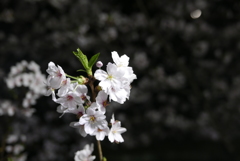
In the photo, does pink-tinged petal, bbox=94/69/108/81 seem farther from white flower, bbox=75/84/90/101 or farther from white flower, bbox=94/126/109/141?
white flower, bbox=94/126/109/141

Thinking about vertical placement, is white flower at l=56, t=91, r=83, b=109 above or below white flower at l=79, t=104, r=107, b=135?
above

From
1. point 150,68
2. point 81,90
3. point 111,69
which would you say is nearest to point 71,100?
point 81,90

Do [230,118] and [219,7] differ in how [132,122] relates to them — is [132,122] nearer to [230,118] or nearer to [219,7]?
[230,118]

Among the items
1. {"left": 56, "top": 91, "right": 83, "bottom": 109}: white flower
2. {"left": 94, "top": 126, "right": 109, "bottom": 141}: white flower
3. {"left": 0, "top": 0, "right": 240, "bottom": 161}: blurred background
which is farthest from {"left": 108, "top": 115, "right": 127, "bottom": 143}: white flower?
{"left": 0, "top": 0, "right": 240, "bottom": 161}: blurred background

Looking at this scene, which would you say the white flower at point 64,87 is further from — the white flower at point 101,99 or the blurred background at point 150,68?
the blurred background at point 150,68

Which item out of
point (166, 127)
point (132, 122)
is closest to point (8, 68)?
point (132, 122)
